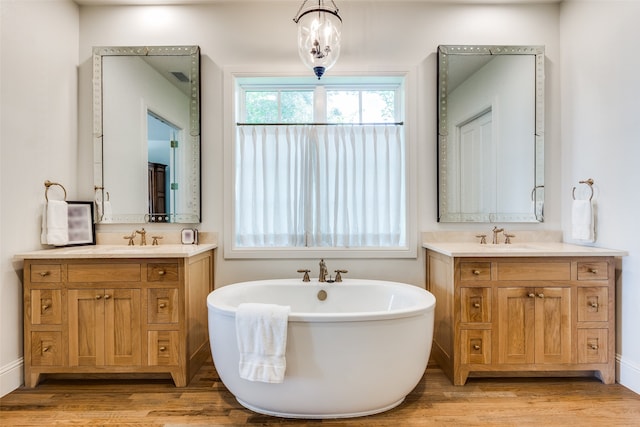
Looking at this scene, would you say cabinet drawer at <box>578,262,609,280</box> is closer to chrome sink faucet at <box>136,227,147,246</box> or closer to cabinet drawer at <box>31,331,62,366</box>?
chrome sink faucet at <box>136,227,147,246</box>

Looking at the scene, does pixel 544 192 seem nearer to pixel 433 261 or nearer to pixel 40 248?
pixel 433 261

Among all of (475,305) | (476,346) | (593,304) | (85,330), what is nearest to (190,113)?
(85,330)

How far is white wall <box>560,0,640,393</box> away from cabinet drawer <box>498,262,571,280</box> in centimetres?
40

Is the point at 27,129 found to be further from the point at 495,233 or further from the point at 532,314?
the point at 532,314

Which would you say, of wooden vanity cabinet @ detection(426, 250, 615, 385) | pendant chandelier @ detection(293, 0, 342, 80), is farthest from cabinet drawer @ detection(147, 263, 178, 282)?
wooden vanity cabinet @ detection(426, 250, 615, 385)

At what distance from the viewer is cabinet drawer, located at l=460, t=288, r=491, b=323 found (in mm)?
2107

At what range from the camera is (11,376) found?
82.1 inches

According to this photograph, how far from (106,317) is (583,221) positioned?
124 inches

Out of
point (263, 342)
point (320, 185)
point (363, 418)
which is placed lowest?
point (363, 418)

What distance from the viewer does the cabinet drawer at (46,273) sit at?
83.0 inches

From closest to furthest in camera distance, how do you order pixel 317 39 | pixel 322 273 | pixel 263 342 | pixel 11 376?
pixel 263 342 < pixel 317 39 < pixel 11 376 < pixel 322 273

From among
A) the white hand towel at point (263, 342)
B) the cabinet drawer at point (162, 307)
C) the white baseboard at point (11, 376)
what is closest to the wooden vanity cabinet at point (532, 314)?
the white hand towel at point (263, 342)

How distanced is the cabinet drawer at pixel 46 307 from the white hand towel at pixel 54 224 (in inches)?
13.5

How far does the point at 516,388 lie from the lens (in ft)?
6.90
